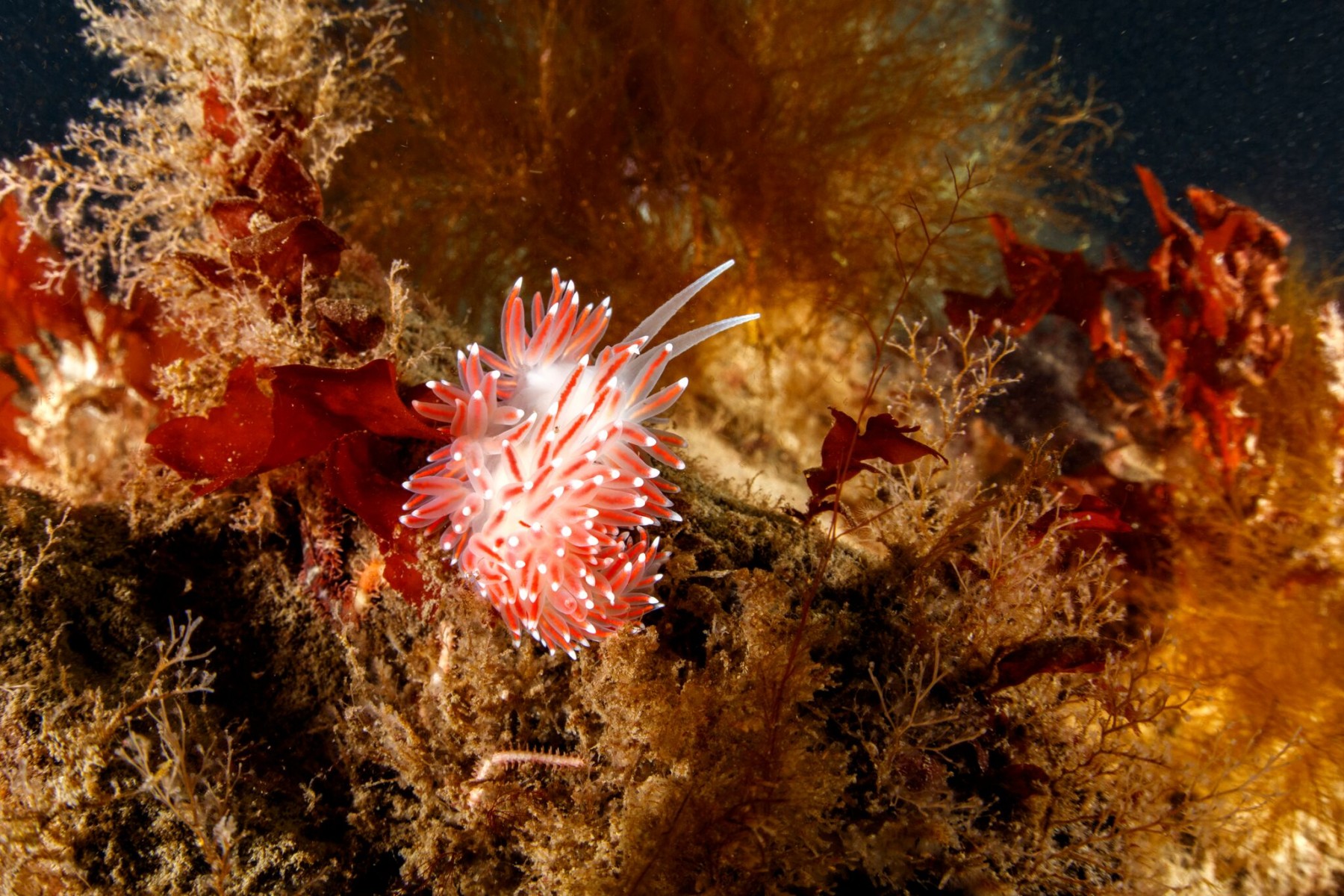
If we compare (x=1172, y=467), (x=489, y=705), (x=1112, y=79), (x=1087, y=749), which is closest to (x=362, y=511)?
(x=489, y=705)

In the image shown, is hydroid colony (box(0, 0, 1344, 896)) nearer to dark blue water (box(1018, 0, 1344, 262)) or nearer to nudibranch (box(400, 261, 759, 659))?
nudibranch (box(400, 261, 759, 659))

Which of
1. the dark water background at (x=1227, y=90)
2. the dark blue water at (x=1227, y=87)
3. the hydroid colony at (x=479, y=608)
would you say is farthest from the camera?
the dark blue water at (x=1227, y=87)

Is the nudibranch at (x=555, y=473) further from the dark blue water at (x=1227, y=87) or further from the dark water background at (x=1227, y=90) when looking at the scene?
the dark blue water at (x=1227, y=87)

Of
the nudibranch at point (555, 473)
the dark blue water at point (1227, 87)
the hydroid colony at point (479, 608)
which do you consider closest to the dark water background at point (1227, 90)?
the dark blue water at point (1227, 87)

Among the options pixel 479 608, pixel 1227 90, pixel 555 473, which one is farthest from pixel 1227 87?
pixel 479 608

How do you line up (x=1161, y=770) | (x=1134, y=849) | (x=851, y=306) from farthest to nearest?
(x=851, y=306) → (x=1161, y=770) → (x=1134, y=849)

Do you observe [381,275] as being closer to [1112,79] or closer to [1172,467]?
[1172,467]
